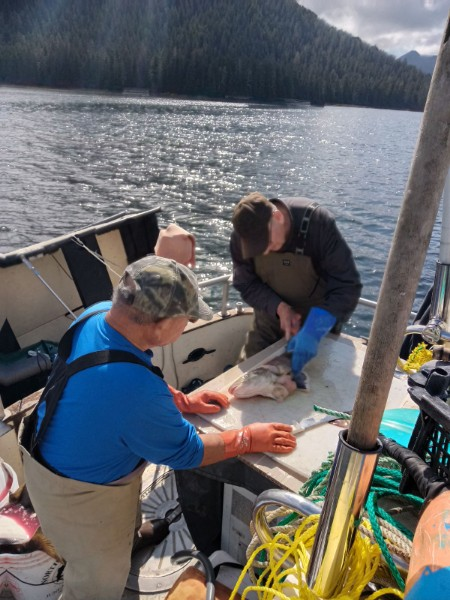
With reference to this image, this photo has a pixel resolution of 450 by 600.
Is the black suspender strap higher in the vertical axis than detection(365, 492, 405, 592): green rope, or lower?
higher

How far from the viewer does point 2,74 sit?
69.1 meters

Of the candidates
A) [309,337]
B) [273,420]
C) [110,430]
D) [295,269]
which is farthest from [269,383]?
[110,430]

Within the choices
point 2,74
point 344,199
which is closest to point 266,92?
point 2,74

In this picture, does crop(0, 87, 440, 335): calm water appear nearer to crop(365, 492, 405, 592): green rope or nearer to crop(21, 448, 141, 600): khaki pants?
crop(21, 448, 141, 600): khaki pants

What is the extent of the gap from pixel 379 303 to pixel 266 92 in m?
80.9

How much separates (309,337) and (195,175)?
64.0ft

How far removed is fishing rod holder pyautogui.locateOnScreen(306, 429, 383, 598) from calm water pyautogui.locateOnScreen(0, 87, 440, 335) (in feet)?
24.9

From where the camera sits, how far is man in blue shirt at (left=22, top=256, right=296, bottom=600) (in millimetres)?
1899

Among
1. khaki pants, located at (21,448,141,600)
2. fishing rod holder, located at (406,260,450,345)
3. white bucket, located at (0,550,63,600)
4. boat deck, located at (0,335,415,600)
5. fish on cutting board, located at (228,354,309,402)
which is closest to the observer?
khaki pants, located at (21,448,141,600)

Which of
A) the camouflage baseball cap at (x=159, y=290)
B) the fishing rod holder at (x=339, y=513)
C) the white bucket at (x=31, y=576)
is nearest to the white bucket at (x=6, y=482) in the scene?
the white bucket at (x=31, y=576)

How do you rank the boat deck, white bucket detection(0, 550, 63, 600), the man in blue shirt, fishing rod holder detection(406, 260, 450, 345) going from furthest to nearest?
fishing rod holder detection(406, 260, 450, 345), white bucket detection(0, 550, 63, 600), the boat deck, the man in blue shirt

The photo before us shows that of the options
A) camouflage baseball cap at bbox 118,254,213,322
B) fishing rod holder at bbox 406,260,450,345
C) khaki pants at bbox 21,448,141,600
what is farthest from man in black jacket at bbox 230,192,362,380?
khaki pants at bbox 21,448,141,600

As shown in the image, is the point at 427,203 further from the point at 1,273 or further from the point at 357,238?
the point at 357,238

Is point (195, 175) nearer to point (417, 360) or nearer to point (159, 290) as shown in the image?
point (417, 360)
